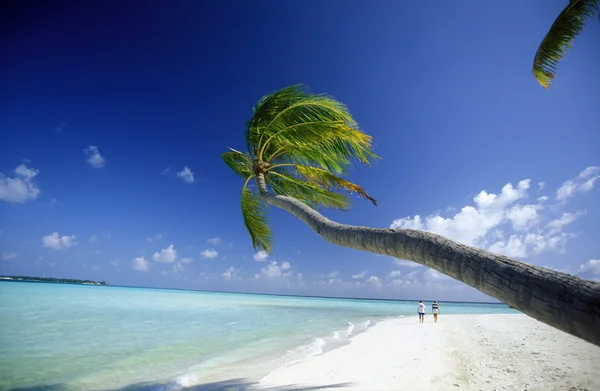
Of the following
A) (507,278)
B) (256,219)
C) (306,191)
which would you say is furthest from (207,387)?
(507,278)

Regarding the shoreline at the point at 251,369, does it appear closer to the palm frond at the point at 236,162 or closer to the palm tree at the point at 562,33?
the palm frond at the point at 236,162

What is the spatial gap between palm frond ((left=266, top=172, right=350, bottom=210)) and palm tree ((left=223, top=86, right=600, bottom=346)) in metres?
0.02

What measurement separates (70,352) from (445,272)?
9025mm

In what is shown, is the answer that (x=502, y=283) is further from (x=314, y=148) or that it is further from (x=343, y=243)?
(x=314, y=148)

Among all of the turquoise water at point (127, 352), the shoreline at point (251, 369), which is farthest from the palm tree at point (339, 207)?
the turquoise water at point (127, 352)

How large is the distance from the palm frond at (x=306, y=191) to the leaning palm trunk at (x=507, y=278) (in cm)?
302

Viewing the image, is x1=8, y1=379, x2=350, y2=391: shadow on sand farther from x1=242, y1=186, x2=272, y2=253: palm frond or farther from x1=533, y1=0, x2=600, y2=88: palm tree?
x1=533, y1=0, x2=600, y2=88: palm tree

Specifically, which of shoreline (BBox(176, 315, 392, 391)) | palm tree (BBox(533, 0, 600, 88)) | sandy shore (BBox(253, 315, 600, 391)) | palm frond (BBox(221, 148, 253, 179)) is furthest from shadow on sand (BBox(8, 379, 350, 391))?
palm tree (BBox(533, 0, 600, 88))

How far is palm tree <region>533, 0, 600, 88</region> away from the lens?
3926mm

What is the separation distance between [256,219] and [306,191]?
1217mm

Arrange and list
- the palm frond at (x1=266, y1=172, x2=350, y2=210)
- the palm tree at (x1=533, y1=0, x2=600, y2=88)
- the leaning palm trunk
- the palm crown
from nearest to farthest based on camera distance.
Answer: the leaning palm trunk < the palm tree at (x1=533, y1=0, x2=600, y2=88) < the palm crown < the palm frond at (x1=266, y1=172, x2=350, y2=210)

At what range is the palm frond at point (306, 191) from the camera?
18.8 ft

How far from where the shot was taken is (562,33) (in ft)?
13.4

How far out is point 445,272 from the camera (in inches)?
76.3
